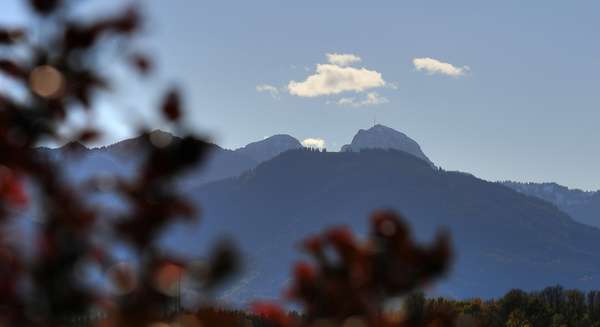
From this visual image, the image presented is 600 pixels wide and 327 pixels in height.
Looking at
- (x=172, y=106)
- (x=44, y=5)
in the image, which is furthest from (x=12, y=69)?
(x=172, y=106)

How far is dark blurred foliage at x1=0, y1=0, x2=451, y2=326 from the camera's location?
2.02 meters

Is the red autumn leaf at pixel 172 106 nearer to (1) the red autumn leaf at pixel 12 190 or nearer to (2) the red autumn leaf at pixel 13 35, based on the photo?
(1) the red autumn leaf at pixel 12 190

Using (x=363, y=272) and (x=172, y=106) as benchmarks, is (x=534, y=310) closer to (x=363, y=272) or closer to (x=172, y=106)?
(x=363, y=272)

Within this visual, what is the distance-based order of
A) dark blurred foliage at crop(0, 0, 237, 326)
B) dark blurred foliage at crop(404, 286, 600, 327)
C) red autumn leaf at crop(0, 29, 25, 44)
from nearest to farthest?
dark blurred foliage at crop(0, 0, 237, 326) → red autumn leaf at crop(0, 29, 25, 44) → dark blurred foliage at crop(404, 286, 600, 327)

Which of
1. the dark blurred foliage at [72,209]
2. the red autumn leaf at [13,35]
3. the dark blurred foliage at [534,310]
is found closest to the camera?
the dark blurred foliage at [72,209]

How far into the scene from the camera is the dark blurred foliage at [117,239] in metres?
2.02

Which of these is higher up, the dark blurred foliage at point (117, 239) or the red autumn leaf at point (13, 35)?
the red autumn leaf at point (13, 35)

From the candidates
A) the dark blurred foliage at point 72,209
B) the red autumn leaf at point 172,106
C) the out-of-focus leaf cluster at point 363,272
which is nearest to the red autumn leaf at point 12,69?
the dark blurred foliage at point 72,209

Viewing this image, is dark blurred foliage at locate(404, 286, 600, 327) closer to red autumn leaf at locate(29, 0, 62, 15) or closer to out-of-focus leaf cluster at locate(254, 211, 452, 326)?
out-of-focus leaf cluster at locate(254, 211, 452, 326)

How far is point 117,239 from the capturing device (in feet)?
6.93

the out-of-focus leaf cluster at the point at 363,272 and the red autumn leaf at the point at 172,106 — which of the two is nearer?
the red autumn leaf at the point at 172,106

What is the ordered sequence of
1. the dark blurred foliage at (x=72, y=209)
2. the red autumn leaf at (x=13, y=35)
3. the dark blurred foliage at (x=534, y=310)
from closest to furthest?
1. the dark blurred foliage at (x=72, y=209)
2. the red autumn leaf at (x=13, y=35)
3. the dark blurred foliage at (x=534, y=310)

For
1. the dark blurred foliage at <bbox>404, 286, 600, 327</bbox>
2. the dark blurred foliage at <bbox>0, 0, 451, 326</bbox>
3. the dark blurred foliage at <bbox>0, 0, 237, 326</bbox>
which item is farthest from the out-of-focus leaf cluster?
the dark blurred foliage at <bbox>404, 286, 600, 327</bbox>

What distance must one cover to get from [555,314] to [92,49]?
52.6 ft
